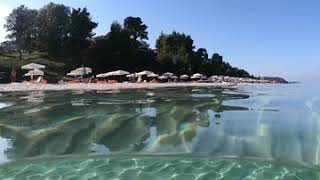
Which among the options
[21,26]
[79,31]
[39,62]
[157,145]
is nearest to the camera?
[157,145]

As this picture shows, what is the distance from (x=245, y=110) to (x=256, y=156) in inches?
270

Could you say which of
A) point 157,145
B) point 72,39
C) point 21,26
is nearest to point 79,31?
point 72,39

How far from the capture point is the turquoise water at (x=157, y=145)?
7527 mm

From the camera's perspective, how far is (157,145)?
9.35 meters

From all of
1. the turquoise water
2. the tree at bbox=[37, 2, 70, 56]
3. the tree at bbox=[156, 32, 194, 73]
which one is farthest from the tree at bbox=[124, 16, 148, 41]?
the turquoise water

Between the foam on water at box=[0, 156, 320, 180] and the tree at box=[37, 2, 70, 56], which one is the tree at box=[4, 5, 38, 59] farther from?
the foam on water at box=[0, 156, 320, 180]

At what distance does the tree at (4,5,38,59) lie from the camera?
68.3 m

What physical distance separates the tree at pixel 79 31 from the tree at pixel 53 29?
3.03ft

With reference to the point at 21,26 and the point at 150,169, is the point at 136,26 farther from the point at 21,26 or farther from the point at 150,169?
the point at 150,169

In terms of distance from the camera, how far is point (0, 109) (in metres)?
14.7

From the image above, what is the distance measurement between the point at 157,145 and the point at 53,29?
62482 mm

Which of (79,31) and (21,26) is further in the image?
(79,31)

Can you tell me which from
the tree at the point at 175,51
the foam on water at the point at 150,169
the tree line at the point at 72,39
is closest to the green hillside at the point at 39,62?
the tree line at the point at 72,39

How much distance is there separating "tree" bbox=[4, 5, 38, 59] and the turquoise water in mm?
57450
